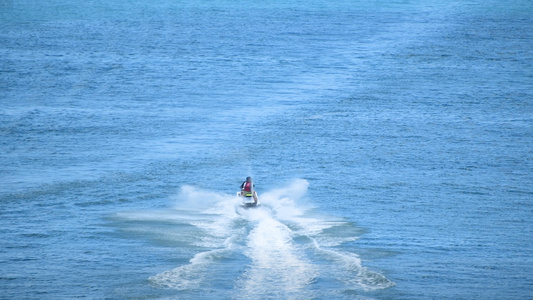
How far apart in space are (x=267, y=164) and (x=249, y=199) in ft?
40.5

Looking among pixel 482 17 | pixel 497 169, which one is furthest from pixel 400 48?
pixel 497 169

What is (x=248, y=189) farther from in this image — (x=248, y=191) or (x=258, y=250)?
(x=258, y=250)

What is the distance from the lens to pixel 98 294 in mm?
39500

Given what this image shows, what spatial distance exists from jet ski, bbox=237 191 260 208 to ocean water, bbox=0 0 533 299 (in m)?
0.69

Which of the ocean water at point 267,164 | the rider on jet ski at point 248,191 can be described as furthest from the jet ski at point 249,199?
the ocean water at point 267,164

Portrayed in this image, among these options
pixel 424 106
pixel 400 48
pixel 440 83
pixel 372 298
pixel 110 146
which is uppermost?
pixel 400 48

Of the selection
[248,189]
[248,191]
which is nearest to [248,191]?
[248,191]

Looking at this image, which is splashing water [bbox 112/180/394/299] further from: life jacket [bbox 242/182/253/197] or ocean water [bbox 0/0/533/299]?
life jacket [bbox 242/182/253/197]

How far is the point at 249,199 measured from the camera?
5175 cm

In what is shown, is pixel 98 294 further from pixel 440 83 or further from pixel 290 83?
pixel 440 83

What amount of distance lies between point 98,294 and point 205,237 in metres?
8.61

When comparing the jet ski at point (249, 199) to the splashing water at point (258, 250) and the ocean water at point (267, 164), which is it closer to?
the splashing water at point (258, 250)

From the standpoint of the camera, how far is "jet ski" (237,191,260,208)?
51469 mm

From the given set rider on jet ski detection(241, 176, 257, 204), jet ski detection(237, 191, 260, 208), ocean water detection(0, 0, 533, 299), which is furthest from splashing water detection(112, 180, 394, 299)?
rider on jet ski detection(241, 176, 257, 204)
